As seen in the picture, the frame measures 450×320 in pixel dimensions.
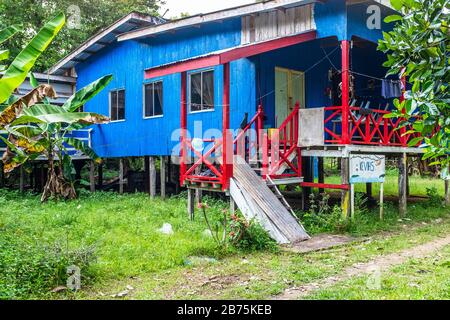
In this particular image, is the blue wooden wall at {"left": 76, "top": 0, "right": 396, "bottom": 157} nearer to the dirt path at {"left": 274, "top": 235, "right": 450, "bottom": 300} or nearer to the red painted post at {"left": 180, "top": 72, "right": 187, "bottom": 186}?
the red painted post at {"left": 180, "top": 72, "right": 187, "bottom": 186}

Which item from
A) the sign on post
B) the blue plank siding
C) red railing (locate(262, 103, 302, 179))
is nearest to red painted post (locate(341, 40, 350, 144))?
the sign on post

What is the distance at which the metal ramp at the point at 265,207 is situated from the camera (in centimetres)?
911

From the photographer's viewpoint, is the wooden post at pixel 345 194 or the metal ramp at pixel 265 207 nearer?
the metal ramp at pixel 265 207

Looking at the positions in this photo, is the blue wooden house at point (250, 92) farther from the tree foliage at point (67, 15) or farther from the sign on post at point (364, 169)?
the tree foliage at point (67, 15)

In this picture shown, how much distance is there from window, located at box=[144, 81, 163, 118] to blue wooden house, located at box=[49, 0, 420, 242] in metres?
0.04

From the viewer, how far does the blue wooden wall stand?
38.3 feet

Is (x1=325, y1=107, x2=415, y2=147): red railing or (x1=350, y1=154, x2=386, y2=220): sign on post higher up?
(x1=325, y1=107, x2=415, y2=147): red railing

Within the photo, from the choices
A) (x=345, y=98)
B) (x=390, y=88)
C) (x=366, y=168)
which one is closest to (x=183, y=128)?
Answer: (x=345, y=98)

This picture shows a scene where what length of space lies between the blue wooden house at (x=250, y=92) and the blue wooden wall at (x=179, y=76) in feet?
0.11

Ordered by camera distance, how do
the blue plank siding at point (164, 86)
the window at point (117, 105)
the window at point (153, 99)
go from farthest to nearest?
the window at point (117, 105), the window at point (153, 99), the blue plank siding at point (164, 86)

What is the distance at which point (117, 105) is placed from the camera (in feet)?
57.7

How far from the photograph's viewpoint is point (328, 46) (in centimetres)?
1395

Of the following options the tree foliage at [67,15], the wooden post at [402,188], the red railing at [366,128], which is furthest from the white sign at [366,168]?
the tree foliage at [67,15]

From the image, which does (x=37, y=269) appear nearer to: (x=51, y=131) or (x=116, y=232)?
(x=116, y=232)
